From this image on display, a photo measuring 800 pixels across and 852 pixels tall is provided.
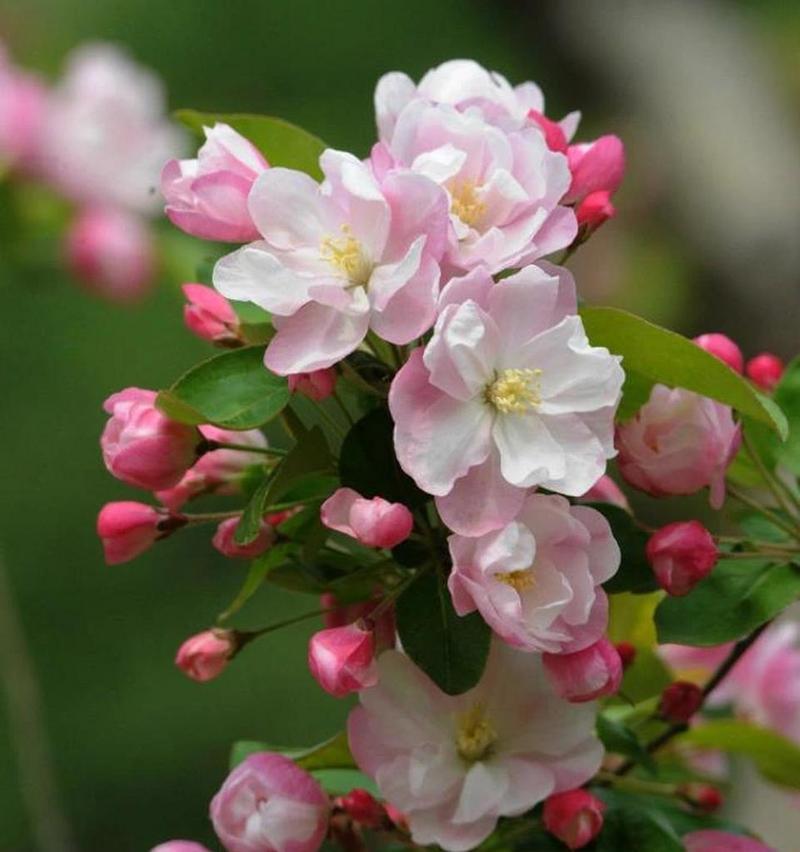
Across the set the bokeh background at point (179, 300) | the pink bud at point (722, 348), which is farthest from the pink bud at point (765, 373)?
the bokeh background at point (179, 300)

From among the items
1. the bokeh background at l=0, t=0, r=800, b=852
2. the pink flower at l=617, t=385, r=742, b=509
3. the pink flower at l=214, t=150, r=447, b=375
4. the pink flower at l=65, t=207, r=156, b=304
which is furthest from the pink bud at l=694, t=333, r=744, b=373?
the bokeh background at l=0, t=0, r=800, b=852

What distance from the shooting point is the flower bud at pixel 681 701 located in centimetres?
59

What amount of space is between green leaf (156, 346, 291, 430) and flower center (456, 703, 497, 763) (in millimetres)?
133

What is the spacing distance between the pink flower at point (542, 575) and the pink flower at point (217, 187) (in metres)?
0.13

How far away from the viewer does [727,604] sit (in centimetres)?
54

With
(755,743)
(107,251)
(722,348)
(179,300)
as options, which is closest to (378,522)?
(722,348)

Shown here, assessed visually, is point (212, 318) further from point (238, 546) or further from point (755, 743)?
point (755, 743)

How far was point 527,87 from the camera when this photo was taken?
56cm

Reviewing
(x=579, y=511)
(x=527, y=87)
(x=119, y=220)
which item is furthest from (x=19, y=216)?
(x=579, y=511)

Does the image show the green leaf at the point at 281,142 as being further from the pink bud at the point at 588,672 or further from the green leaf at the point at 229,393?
the pink bud at the point at 588,672

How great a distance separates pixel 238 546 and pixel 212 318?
83mm

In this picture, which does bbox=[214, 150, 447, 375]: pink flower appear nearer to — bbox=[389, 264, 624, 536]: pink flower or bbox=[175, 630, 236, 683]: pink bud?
bbox=[389, 264, 624, 536]: pink flower

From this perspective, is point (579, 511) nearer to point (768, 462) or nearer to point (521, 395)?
point (521, 395)

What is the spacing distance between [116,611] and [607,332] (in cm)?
190
